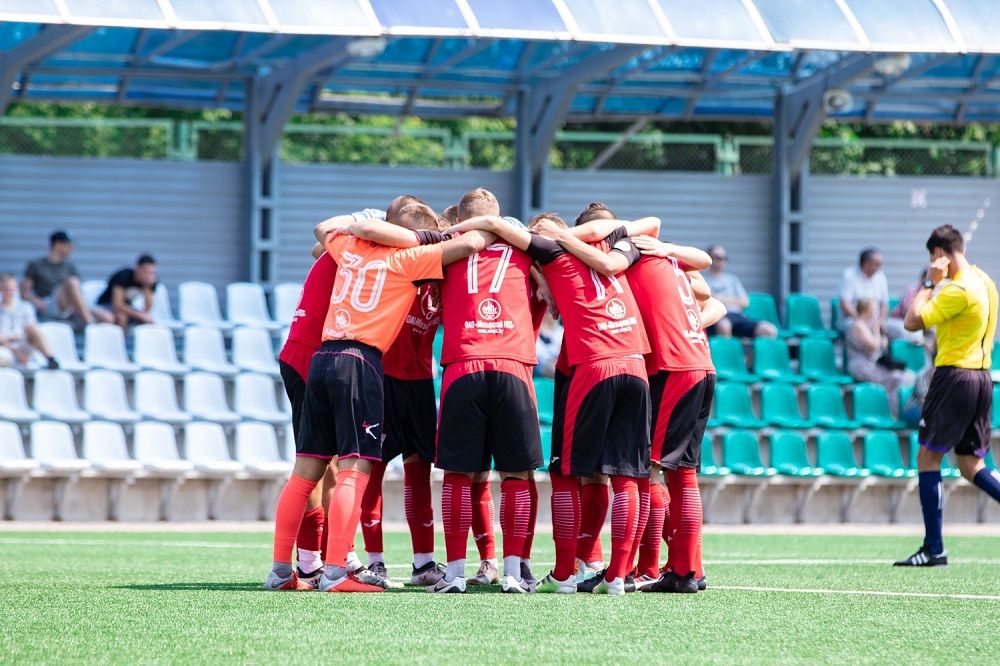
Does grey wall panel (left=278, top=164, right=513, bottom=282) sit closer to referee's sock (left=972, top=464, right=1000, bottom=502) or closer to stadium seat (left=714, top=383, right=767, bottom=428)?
stadium seat (left=714, top=383, right=767, bottom=428)

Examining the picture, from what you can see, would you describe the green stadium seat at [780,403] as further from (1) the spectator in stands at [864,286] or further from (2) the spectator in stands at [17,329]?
(2) the spectator in stands at [17,329]

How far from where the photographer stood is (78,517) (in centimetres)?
1320

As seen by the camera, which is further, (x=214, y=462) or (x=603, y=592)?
(x=214, y=462)

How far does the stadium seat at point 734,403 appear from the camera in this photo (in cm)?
1498

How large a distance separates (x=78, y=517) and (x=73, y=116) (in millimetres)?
15316

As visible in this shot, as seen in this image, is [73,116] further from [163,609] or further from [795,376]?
[163,609]

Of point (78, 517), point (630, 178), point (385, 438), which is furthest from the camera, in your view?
point (630, 178)

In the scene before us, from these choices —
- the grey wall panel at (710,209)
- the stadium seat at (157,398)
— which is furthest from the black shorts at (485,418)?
the grey wall panel at (710,209)

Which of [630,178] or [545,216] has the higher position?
[630,178]

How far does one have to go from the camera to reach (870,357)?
1596 cm

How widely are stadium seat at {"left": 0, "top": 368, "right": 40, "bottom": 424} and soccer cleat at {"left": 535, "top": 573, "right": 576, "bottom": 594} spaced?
7.65m

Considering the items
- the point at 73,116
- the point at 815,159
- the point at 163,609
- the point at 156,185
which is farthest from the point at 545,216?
the point at 73,116

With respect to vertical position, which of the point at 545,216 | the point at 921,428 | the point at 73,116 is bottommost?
the point at 921,428

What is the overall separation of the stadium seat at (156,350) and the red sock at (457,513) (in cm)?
810
